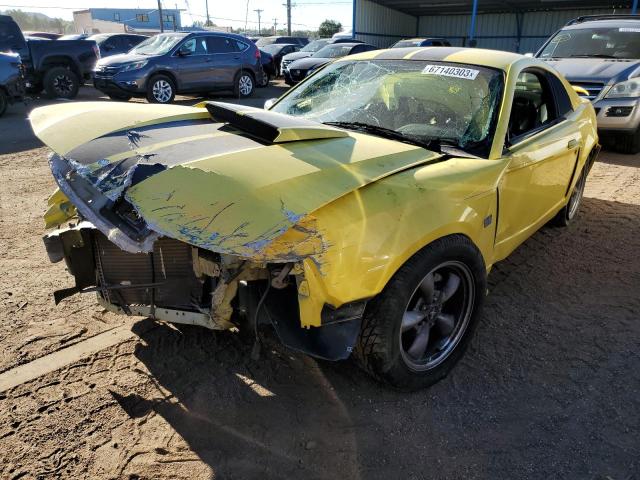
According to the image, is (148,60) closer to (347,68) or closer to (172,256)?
(347,68)

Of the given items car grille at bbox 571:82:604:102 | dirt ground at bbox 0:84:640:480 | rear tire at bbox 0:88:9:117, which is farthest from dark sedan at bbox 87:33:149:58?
dirt ground at bbox 0:84:640:480

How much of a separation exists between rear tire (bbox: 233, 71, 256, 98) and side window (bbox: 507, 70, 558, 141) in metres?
10.9

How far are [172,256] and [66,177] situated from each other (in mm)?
659

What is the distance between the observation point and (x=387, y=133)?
3.04 metres

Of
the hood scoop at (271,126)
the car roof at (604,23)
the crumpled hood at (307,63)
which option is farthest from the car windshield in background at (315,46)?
the hood scoop at (271,126)

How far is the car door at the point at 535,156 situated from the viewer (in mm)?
3049

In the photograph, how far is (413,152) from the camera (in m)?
2.69

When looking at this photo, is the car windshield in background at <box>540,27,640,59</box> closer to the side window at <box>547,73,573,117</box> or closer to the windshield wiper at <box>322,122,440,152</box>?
the side window at <box>547,73,573,117</box>

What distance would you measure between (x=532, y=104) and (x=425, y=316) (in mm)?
2225

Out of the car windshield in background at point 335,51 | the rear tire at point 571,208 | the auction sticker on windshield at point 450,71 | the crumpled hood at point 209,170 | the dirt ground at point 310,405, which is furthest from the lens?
the car windshield in background at point 335,51

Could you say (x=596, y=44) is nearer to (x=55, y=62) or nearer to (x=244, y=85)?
(x=244, y=85)

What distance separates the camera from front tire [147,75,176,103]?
11.8 metres

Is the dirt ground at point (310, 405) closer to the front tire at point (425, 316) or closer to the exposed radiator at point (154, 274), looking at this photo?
the front tire at point (425, 316)

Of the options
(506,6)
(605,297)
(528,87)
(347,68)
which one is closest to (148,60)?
(347,68)
